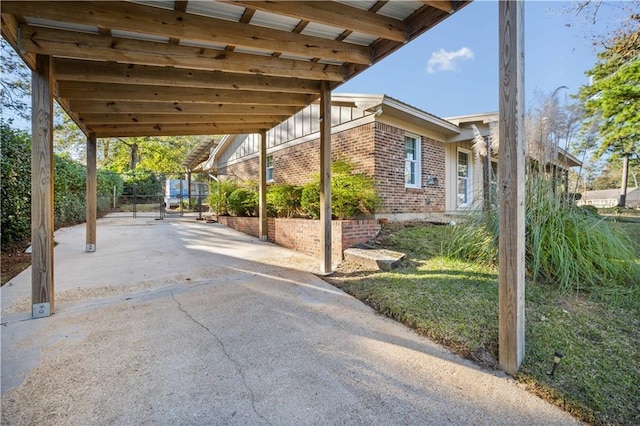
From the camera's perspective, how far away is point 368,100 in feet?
21.6

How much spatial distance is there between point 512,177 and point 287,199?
5.68 metres

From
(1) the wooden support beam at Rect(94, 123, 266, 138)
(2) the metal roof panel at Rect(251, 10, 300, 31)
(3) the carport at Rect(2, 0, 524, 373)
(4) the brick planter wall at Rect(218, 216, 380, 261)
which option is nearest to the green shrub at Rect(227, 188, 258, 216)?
(4) the brick planter wall at Rect(218, 216, 380, 261)

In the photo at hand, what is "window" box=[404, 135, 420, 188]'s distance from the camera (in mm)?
8078

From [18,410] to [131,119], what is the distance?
5.50m

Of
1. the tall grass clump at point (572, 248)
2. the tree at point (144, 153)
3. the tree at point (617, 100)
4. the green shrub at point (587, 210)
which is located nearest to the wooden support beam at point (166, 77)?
→ the tall grass clump at point (572, 248)

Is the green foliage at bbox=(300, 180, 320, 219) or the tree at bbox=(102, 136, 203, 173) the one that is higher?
the tree at bbox=(102, 136, 203, 173)

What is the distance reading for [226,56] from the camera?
12.1 feet

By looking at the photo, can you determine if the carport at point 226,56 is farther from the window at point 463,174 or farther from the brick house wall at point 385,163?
the window at point 463,174

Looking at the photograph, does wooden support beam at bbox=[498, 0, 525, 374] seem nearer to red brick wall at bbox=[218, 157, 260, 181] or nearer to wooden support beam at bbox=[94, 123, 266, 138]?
wooden support beam at bbox=[94, 123, 266, 138]

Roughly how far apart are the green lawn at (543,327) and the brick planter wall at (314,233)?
1317 millimetres

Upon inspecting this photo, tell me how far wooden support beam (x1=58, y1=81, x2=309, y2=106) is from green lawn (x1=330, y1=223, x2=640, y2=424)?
352cm

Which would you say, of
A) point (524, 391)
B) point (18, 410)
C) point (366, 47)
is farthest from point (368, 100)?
point (18, 410)

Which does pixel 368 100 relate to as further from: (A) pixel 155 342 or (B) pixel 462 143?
(A) pixel 155 342

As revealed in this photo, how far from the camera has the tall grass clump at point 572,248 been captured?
3195mm
